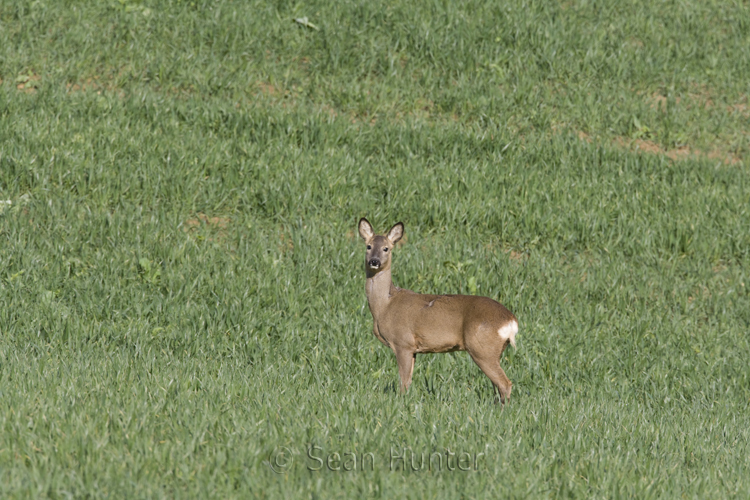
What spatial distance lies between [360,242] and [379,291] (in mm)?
3444

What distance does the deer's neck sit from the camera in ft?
21.9

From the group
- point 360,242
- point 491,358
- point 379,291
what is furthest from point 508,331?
point 360,242

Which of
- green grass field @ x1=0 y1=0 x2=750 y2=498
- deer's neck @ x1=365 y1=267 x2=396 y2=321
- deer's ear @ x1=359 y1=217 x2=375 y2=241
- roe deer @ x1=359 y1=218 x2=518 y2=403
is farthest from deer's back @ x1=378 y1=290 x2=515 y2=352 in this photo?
deer's ear @ x1=359 y1=217 x2=375 y2=241

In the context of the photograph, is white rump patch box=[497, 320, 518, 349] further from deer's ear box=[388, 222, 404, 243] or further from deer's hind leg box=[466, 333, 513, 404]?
deer's ear box=[388, 222, 404, 243]

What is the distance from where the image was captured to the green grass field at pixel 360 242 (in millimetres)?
4629

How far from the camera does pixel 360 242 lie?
1010 centimetres

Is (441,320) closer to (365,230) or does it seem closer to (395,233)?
(395,233)

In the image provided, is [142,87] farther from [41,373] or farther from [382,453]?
[382,453]

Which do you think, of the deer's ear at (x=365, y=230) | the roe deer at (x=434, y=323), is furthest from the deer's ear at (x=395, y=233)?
the deer's ear at (x=365, y=230)

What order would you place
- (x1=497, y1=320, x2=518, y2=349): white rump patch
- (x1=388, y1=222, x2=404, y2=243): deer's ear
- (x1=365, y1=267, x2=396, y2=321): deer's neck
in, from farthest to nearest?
(x1=388, y1=222, x2=404, y2=243): deer's ear → (x1=365, y1=267, x2=396, y2=321): deer's neck → (x1=497, y1=320, x2=518, y2=349): white rump patch

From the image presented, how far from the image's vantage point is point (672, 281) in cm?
1022

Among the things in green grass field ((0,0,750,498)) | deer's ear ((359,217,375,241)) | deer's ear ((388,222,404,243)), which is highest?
deer's ear ((388,222,404,243))

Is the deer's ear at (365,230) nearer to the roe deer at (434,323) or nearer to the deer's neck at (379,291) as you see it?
the roe deer at (434,323)

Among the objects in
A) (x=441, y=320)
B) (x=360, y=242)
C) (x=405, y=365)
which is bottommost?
(x=360, y=242)
